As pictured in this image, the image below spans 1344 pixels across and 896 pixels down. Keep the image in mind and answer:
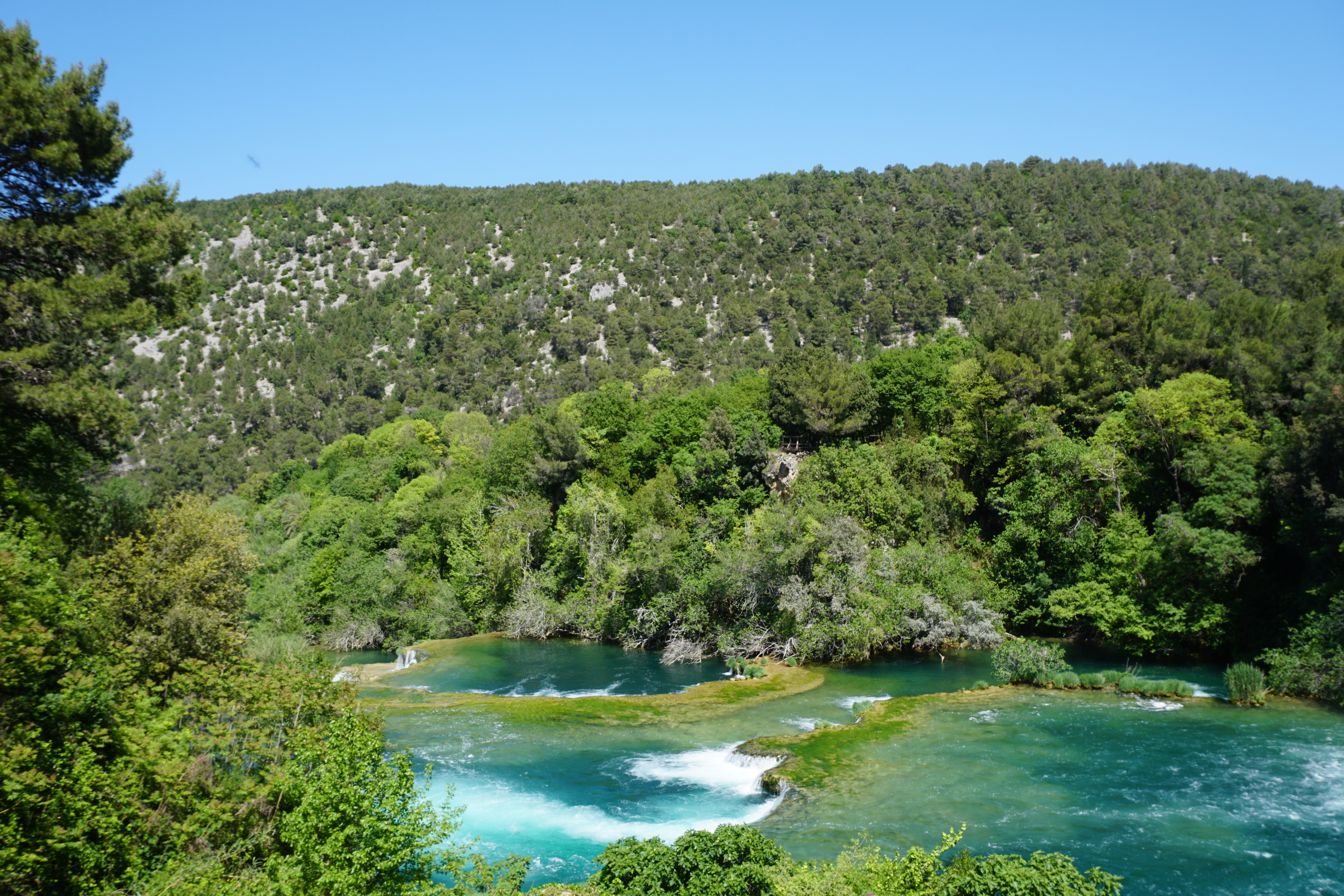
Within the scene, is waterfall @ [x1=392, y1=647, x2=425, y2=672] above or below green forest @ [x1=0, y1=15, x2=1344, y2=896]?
below

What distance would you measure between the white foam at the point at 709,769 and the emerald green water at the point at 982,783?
7 centimetres

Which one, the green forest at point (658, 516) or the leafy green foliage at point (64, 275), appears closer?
the green forest at point (658, 516)

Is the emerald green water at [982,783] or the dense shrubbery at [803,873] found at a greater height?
the dense shrubbery at [803,873]

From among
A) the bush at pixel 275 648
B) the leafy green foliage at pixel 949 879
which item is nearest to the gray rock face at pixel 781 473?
the bush at pixel 275 648

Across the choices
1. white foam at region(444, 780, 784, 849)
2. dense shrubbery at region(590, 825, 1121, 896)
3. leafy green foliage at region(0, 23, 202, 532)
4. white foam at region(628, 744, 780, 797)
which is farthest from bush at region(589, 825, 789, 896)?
leafy green foliage at region(0, 23, 202, 532)

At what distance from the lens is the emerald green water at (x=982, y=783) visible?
16.7 m

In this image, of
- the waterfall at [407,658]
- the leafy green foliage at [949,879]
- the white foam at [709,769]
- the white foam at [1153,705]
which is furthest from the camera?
the waterfall at [407,658]

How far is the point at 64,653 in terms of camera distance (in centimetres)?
1312

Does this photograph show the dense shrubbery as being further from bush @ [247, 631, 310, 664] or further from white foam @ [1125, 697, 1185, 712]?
white foam @ [1125, 697, 1185, 712]

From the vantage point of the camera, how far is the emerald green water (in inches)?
658

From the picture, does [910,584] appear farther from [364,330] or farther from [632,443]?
[364,330]

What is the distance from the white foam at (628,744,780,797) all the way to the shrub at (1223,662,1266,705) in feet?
56.6

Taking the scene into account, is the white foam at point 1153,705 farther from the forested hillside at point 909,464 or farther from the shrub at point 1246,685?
the forested hillside at point 909,464

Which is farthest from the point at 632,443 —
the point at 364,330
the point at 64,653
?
the point at 364,330
